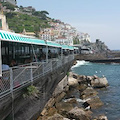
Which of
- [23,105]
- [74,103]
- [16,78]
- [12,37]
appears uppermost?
[12,37]

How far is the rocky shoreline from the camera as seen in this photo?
46.4 feet

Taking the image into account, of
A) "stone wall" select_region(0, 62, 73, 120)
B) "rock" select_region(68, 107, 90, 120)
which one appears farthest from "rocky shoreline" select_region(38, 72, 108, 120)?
"stone wall" select_region(0, 62, 73, 120)

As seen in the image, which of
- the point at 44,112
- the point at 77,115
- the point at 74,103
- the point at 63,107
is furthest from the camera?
the point at 74,103

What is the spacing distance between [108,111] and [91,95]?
3952 mm

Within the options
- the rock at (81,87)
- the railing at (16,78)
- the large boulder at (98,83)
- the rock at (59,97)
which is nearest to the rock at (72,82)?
the rock at (81,87)

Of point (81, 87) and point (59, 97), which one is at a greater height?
point (59, 97)

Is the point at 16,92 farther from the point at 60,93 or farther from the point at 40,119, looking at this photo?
the point at 60,93

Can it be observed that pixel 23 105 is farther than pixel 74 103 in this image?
No

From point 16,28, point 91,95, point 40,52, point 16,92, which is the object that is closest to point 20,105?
point 16,92

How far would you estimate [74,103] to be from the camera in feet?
62.4

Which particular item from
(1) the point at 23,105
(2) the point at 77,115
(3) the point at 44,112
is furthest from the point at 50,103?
(1) the point at 23,105

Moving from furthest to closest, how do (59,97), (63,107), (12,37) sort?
(59,97)
(63,107)
(12,37)

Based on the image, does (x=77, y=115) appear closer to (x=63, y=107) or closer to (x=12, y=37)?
(x=63, y=107)

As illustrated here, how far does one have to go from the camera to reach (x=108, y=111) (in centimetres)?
1775
